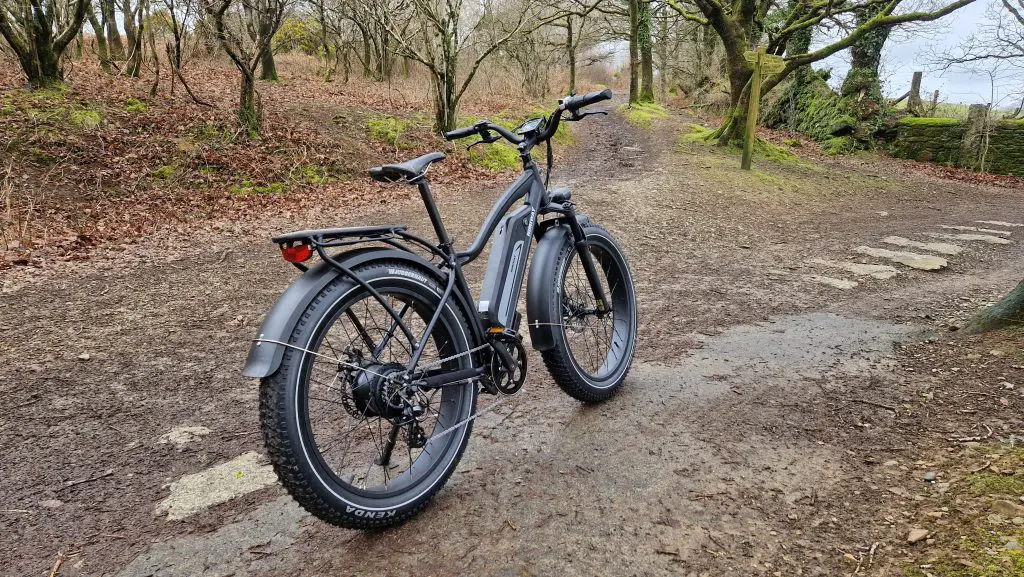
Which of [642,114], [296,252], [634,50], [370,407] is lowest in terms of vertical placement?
[370,407]

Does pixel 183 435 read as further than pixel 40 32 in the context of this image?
No

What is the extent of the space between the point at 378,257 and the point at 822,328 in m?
3.25

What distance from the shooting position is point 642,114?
17.7 meters

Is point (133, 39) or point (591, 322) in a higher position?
point (133, 39)

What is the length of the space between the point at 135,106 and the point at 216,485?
9.31 metres

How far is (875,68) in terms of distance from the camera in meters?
15.7

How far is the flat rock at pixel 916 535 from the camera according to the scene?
1.77 metres

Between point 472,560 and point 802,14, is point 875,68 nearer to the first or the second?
point 802,14

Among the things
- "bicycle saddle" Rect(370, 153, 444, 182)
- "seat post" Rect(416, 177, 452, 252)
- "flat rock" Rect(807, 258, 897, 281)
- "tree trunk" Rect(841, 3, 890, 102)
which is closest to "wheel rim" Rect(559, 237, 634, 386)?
"seat post" Rect(416, 177, 452, 252)

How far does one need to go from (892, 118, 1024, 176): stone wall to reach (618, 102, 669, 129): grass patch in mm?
6270

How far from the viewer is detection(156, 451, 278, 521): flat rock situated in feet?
7.42

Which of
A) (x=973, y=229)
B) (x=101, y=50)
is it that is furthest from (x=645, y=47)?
(x=101, y=50)

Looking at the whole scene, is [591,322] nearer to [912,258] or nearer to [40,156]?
[912,258]

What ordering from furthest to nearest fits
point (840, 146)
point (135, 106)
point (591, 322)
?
1. point (840, 146)
2. point (135, 106)
3. point (591, 322)
